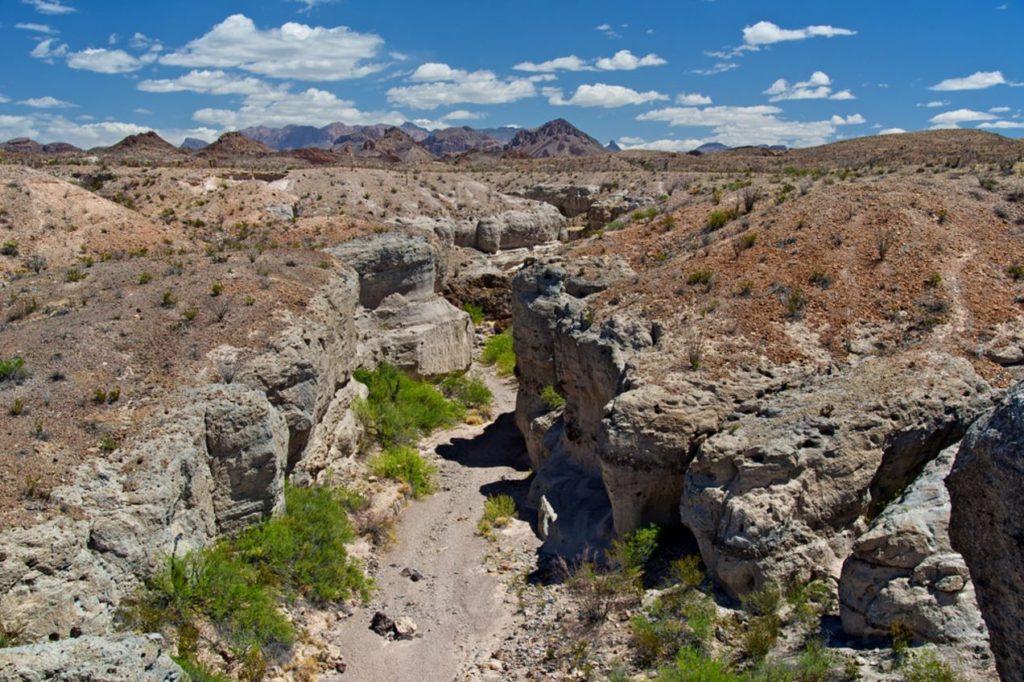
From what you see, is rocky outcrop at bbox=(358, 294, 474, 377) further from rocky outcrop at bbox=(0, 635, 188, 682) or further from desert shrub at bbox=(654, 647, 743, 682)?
rocky outcrop at bbox=(0, 635, 188, 682)

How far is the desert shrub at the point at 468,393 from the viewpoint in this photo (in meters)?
26.9

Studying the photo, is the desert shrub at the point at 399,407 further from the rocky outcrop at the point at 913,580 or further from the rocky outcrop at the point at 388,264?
the rocky outcrop at the point at 913,580

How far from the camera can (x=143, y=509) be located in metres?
12.9

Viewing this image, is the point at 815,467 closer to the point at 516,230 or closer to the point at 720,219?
the point at 720,219

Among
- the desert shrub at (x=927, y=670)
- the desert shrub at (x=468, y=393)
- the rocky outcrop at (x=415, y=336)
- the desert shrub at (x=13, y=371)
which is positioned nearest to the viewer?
the desert shrub at (x=927, y=670)

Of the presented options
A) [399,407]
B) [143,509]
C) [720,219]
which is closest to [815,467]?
[720,219]

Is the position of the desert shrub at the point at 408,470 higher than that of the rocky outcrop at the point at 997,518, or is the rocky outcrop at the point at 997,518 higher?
the rocky outcrop at the point at 997,518

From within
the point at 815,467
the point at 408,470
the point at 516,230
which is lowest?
the point at 408,470

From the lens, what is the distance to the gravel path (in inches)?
552

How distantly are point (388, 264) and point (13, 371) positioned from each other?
13198 millimetres

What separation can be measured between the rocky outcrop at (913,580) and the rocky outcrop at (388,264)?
59.8 ft

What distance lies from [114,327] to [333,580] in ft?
24.8

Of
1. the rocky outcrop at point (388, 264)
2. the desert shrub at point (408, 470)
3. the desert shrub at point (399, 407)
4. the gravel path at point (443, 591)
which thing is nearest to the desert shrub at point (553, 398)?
the gravel path at point (443, 591)

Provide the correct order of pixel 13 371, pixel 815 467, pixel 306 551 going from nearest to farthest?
pixel 815 467, pixel 13 371, pixel 306 551
